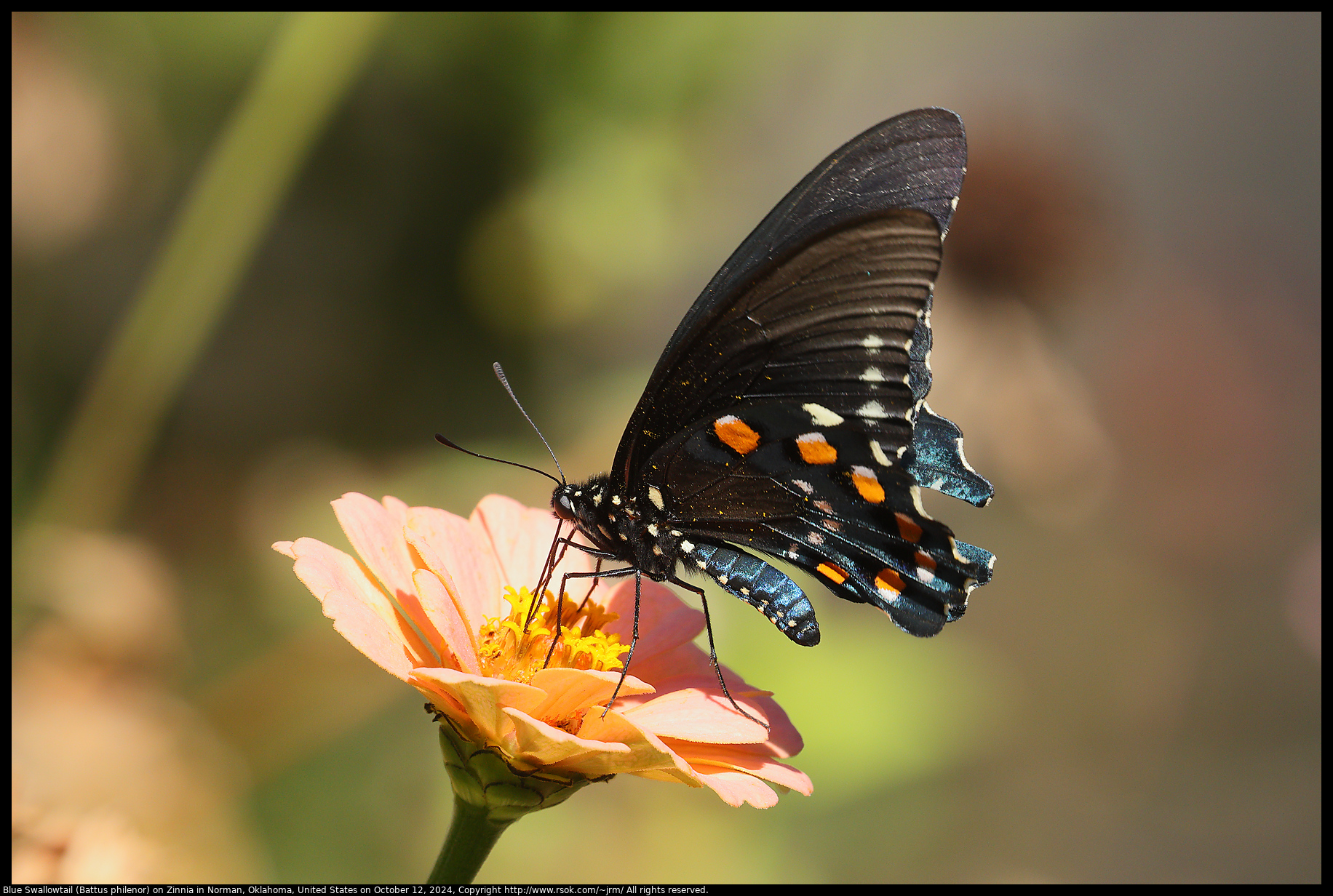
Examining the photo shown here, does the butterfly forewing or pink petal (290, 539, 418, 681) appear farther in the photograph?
the butterfly forewing

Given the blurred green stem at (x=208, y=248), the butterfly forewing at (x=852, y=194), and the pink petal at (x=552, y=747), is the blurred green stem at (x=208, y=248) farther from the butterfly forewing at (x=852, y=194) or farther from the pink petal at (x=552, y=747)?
the pink petal at (x=552, y=747)

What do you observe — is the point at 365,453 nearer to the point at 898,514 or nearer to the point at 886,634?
the point at 886,634

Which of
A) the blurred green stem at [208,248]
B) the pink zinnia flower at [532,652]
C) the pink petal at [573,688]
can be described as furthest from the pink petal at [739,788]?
the blurred green stem at [208,248]

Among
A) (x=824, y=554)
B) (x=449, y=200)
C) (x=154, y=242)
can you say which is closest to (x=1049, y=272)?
(x=449, y=200)

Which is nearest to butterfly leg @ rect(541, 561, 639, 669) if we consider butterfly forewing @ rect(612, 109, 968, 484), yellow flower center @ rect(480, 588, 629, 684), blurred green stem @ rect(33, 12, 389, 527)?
yellow flower center @ rect(480, 588, 629, 684)

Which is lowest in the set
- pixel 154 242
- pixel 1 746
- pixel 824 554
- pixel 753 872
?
pixel 1 746

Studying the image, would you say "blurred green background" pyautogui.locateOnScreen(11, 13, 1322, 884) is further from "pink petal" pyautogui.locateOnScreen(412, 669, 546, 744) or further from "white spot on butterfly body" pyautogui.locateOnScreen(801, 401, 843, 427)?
"white spot on butterfly body" pyautogui.locateOnScreen(801, 401, 843, 427)

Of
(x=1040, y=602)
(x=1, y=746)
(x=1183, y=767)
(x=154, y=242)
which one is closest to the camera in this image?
(x=1, y=746)
